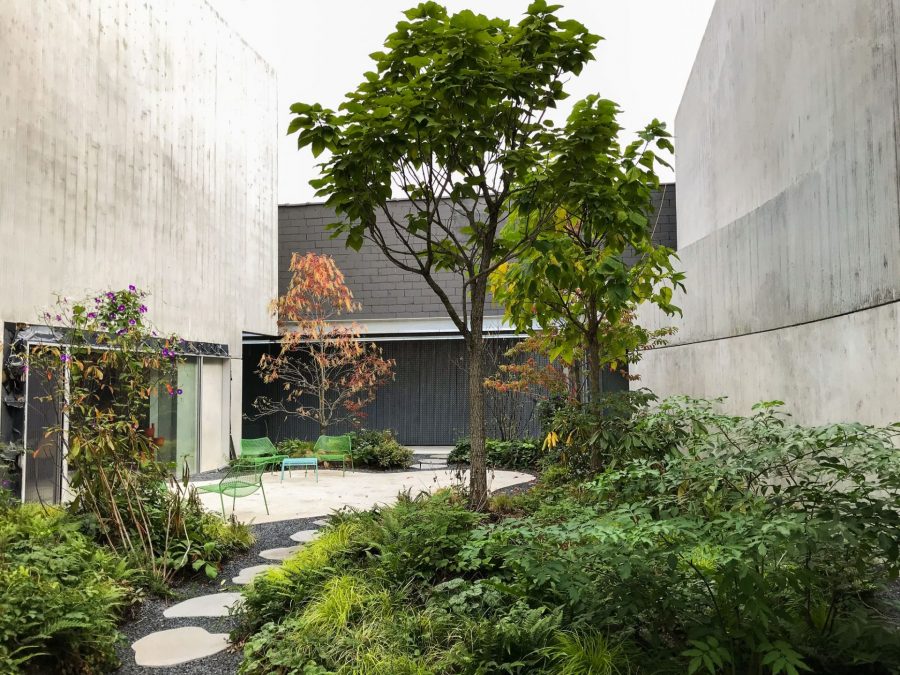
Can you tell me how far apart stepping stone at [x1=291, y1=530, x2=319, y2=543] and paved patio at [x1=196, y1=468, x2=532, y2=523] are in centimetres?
37

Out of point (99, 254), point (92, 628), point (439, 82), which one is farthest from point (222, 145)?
point (92, 628)

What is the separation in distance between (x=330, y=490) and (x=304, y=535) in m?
3.05

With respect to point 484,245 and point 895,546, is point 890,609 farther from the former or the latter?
point 484,245

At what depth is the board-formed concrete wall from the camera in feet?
11.7

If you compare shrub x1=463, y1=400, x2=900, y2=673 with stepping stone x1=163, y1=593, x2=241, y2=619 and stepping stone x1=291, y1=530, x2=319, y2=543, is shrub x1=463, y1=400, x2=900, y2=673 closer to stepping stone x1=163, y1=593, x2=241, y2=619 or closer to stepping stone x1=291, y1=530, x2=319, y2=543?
stepping stone x1=163, y1=593, x2=241, y2=619

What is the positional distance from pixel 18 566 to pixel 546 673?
10.2 ft

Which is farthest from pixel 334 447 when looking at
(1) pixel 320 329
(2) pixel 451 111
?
(2) pixel 451 111

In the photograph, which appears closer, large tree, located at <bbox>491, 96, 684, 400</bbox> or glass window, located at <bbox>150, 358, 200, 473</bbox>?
large tree, located at <bbox>491, 96, 684, 400</bbox>

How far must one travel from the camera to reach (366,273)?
50.1ft

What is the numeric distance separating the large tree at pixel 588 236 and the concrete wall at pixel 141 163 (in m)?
5.12

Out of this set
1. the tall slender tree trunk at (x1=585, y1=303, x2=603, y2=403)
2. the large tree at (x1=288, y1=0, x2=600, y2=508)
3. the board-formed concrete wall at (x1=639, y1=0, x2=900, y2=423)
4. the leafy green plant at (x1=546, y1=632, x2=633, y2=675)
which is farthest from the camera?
the tall slender tree trunk at (x1=585, y1=303, x2=603, y2=403)

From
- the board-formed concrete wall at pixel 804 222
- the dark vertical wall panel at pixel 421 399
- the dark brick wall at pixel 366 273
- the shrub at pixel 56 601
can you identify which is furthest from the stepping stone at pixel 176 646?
the dark vertical wall panel at pixel 421 399

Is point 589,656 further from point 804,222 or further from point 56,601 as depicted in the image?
point 804,222

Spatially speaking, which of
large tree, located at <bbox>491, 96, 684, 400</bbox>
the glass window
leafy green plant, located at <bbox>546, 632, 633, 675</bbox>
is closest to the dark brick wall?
the glass window
